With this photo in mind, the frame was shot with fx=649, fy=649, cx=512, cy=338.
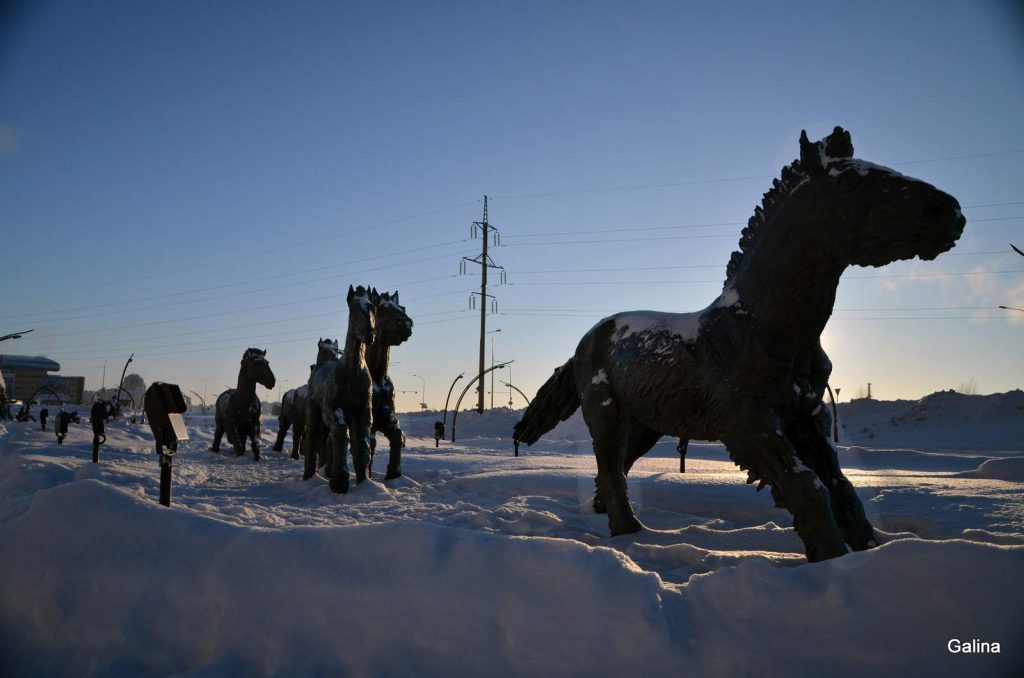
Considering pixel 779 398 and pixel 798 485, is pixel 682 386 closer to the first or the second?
pixel 779 398

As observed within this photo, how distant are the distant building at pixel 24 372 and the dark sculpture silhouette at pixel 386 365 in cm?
4326

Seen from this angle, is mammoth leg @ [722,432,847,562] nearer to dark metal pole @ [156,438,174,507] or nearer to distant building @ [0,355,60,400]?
dark metal pole @ [156,438,174,507]

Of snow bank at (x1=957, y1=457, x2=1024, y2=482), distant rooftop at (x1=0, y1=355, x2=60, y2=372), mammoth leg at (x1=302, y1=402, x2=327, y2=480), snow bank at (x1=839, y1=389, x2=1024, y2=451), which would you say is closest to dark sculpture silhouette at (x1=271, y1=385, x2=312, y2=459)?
mammoth leg at (x1=302, y1=402, x2=327, y2=480)

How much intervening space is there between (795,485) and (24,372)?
69700mm

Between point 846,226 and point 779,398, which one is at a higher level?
point 846,226

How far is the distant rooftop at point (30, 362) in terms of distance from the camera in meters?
62.1

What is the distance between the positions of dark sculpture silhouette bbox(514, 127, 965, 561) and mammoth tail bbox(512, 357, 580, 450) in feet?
3.57

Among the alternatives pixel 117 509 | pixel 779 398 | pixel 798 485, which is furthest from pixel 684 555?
pixel 117 509

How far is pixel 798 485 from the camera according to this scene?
3.61 metres

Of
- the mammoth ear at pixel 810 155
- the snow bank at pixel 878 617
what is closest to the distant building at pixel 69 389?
the mammoth ear at pixel 810 155

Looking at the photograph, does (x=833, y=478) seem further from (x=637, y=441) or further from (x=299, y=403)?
(x=299, y=403)

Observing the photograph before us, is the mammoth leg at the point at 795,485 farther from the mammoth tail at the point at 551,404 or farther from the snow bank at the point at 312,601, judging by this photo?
the mammoth tail at the point at 551,404

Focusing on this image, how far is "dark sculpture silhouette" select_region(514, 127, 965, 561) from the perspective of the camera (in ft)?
11.5

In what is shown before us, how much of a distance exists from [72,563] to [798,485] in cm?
357
